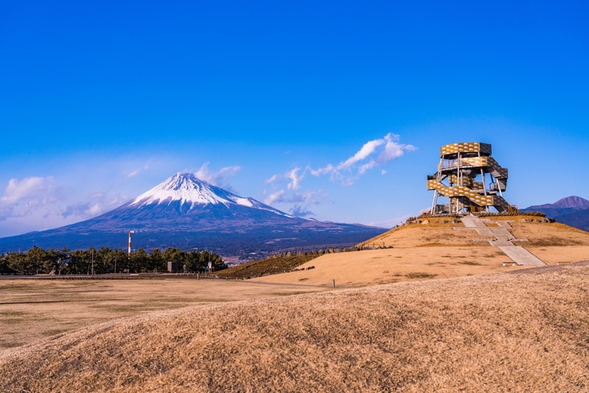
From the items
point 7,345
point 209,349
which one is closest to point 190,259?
point 7,345

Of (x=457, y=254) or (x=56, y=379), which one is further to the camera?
(x=457, y=254)

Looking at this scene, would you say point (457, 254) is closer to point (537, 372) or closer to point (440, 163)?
point (440, 163)

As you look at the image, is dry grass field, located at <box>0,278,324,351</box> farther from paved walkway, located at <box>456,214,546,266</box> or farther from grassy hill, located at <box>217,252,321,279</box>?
paved walkway, located at <box>456,214,546,266</box>

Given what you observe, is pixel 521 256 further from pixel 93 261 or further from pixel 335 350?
pixel 93 261

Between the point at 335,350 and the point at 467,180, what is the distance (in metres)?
95.0

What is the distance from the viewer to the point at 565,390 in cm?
1156

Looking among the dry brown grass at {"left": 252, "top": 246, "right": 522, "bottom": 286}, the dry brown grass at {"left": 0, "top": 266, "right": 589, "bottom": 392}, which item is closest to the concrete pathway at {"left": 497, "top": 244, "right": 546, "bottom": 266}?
the dry brown grass at {"left": 252, "top": 246, "right": 522, "bottom": 286}

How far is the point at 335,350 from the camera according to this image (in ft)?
45.1

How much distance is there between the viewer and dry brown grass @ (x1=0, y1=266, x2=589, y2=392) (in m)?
12.0

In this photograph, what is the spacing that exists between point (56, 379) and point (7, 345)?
7814mm

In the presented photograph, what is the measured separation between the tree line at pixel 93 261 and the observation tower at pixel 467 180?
49387mm

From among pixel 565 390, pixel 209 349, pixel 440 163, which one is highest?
pixel 440 163

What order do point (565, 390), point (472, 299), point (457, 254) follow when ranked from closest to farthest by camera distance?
point (565, 390)
point (472, 299)
point (457, 254)

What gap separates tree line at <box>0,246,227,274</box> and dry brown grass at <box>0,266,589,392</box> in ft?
232
